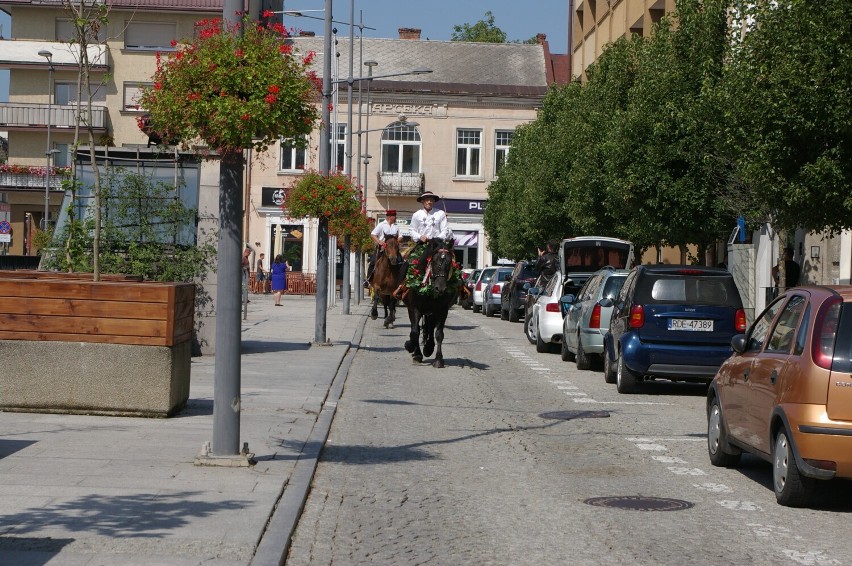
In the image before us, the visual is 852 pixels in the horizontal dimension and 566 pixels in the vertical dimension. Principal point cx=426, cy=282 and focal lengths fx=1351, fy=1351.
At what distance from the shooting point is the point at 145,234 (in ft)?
61.7

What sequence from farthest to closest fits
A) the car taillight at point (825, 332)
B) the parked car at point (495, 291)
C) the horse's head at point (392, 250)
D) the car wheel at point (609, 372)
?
the parked car at point (495, 291) < the horse's head at point (392, 250) < the car wheel at point (609, 372) < the car taillight at point (825, 332)

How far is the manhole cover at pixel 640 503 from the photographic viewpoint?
884cm

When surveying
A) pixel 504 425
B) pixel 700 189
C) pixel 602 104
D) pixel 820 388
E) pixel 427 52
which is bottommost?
pixel 504 425

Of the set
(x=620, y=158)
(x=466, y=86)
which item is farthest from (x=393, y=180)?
(x=620, y=158)

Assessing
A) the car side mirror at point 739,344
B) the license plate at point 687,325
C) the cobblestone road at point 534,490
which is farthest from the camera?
the license plate at point 687,325

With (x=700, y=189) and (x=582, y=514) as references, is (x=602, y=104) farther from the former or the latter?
(x=582, y=514)

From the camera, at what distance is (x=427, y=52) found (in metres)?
75.6

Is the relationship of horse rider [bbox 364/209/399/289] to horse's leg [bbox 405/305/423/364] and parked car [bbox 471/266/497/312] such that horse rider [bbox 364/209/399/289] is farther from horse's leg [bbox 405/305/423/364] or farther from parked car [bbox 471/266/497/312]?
parked car [bbox 471/266/497/312]

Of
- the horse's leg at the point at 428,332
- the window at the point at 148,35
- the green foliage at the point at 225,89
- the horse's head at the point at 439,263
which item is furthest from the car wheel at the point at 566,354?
the window at the point at 148,35

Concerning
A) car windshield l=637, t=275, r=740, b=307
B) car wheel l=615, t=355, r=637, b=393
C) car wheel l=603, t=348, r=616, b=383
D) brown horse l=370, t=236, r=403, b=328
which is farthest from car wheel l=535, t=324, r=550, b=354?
car windshield l=637, t=275, r=740, b=307

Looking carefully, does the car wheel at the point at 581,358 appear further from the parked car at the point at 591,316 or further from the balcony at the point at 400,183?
the balcony at the point at 400,183

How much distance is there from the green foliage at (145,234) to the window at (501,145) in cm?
5304

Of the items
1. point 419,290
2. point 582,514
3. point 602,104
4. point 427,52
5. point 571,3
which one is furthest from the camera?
point 427,52

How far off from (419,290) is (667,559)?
41.6 ft
